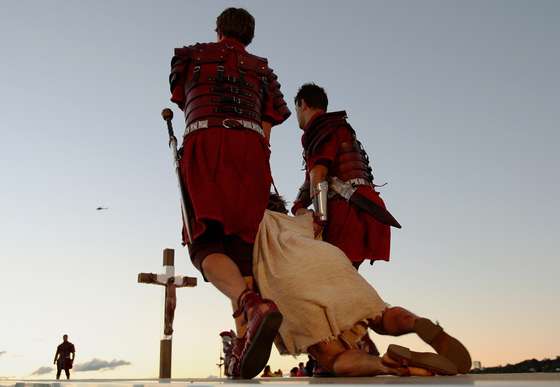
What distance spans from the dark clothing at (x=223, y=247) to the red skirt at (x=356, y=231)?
1776mm

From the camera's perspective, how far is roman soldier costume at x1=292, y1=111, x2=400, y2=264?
5277 millimetres

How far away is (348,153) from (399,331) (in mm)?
2246

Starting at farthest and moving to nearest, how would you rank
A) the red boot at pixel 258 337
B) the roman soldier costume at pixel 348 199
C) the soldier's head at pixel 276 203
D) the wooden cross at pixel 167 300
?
the wooden cross at pixel 167 300 < the roman soldier costume at pixel 348 199 < the soldier's head at pixel 276 203 < the red boot at pixel 258 337

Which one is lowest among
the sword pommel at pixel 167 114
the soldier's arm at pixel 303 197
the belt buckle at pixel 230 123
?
the belt buckle at pixel 230 123

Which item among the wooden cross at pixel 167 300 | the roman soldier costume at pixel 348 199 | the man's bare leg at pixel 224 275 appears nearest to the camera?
the man's bare leg at pixel 224 275

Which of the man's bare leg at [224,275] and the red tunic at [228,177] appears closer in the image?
the man's bare leg at [224,275]

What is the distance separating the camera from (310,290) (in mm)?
3447

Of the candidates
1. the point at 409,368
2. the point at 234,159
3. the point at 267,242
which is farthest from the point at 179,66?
the point at 409,368

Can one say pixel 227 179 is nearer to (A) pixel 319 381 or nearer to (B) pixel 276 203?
(B) pixel 276 203

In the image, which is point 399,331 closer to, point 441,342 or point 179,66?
point 441,342

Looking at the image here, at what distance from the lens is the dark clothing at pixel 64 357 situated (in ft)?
Answer: 68.9

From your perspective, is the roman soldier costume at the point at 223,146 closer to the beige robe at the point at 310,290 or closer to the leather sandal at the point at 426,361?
the beige robe at the point at 310,290

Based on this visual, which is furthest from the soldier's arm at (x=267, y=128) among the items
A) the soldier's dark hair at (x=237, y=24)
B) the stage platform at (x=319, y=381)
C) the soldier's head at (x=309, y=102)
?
the stage platform at (x=319, y=381)

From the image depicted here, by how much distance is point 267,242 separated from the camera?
3693mm
